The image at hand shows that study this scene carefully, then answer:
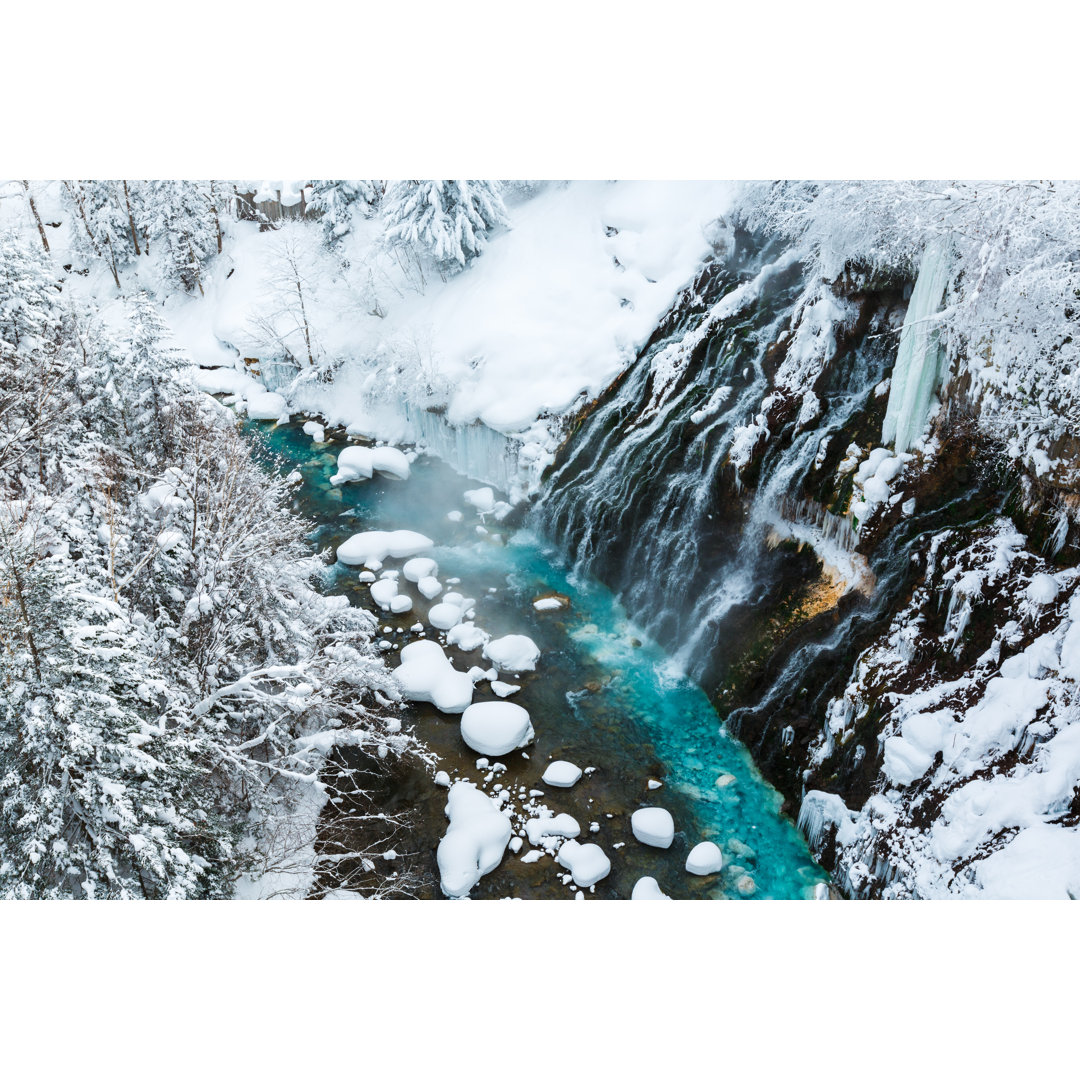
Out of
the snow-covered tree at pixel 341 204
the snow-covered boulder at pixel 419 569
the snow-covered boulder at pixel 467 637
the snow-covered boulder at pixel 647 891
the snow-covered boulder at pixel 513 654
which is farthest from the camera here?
the snow-covered tree at pixel 341 204

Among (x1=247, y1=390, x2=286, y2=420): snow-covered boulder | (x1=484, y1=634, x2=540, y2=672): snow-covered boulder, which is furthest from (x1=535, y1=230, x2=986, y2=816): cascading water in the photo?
(x1=247, y1=390, x2=286, y2=420): snow-covered boulder

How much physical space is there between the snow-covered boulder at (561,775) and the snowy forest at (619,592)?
0.7 inches

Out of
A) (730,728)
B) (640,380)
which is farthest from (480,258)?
(730,728)

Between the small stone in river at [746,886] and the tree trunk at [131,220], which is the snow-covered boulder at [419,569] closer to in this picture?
the small stone in river at [746,886]

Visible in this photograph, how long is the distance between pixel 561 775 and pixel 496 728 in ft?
2.22

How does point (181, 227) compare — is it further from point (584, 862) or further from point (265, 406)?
point (584, 862)

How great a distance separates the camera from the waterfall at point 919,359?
5098 mm

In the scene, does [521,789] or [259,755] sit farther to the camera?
[521,789]

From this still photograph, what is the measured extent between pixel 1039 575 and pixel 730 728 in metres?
2.68

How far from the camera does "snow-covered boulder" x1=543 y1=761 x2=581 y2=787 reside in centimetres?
577

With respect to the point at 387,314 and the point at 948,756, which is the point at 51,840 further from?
the point at 387,314

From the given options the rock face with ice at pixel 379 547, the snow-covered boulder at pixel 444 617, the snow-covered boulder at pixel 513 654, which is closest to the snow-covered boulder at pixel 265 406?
the rock face with ice at pixel 379 547

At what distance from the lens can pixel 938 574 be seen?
5094 mm

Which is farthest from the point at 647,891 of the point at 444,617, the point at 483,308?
the point at 483,308
